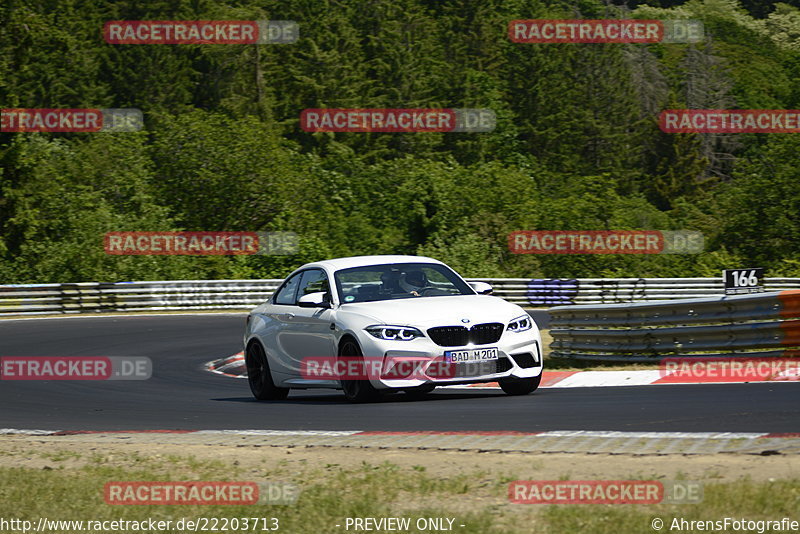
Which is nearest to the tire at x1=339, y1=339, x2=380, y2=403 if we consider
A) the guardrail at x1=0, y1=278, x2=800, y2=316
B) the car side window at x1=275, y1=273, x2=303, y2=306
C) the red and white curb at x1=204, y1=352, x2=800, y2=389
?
the car side window at x1=275, y1=273, x2=303, y2=306

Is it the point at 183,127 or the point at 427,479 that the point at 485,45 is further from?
the point at 427,479

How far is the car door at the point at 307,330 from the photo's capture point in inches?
524

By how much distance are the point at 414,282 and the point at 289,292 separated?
1.78 metres

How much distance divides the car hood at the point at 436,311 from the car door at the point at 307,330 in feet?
1.17

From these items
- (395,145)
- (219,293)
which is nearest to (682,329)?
(219,293)

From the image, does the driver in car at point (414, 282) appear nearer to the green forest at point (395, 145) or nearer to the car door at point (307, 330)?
the car door at point (307, 330)

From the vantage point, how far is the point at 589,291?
3953cm

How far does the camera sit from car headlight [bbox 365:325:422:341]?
12383 mm

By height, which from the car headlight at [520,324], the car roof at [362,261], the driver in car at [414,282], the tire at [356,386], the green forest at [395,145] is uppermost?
the green forest at [395,145]

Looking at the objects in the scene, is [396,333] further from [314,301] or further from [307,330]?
[307,330]

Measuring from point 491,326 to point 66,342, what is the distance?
14.1m

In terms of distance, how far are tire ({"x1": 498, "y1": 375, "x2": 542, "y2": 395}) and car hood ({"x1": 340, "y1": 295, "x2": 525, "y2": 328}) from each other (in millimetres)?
680

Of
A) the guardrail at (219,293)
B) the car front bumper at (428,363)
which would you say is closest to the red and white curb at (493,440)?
the car front bumper at (428,363)

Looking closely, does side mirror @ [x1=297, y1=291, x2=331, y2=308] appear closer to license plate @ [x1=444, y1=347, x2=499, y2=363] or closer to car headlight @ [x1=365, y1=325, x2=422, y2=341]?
car headlight @ [x1=365, y1=325, x2=422, y2=341]
